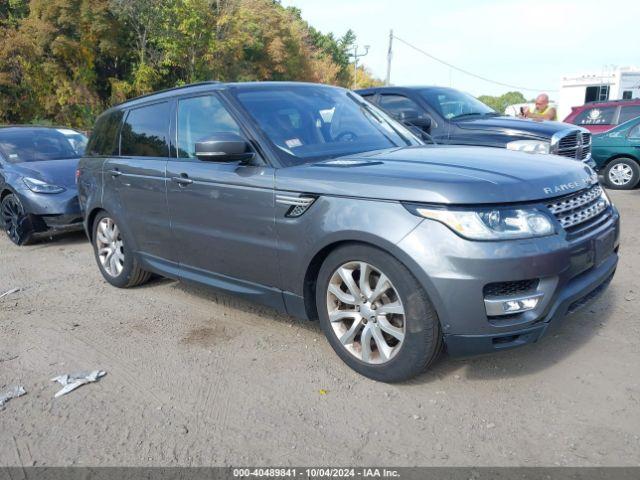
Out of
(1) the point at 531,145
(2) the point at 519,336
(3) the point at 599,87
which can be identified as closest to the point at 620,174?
(1) the point at 531,145

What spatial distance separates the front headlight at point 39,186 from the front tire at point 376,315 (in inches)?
203

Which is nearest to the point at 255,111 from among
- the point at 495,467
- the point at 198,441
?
the point at 198,441

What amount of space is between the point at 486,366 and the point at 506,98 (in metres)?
90.8

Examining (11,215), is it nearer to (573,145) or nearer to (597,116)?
(573,145)

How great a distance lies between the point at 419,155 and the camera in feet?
11.0

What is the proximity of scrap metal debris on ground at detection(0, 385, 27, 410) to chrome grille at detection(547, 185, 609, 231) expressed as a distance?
322cm

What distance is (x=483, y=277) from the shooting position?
101 inches

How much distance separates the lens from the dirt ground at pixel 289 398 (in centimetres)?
253

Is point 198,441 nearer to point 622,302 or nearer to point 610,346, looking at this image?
point 610,346

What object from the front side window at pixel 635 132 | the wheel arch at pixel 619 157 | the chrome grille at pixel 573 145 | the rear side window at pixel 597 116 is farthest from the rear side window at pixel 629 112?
the chrome grille at pixel 573 145

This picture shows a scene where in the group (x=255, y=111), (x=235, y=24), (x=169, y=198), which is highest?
(x=235, y=24)

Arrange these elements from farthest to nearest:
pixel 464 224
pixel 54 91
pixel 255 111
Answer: pixel 54 91, pixel 255 111, pixel 464 224

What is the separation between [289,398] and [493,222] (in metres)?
1.48

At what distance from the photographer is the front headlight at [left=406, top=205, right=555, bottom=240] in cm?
260
